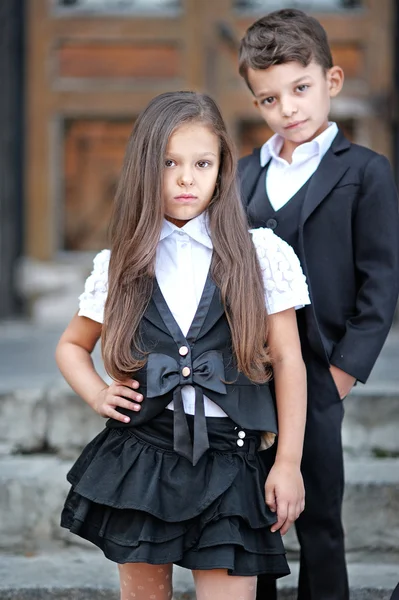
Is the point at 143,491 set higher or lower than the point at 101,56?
lower

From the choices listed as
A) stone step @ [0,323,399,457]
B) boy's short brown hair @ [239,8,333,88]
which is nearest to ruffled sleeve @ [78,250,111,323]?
boy's short brown hair @ [239,8,333,88]

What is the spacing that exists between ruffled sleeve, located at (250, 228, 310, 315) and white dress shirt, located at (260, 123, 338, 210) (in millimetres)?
240

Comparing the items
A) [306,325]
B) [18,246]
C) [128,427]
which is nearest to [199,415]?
[128,427]

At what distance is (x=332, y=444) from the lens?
227 cm

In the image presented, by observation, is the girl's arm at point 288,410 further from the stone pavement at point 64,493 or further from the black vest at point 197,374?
the stone pavement at point 64,493

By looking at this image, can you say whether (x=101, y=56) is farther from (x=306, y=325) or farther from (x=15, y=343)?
(x=306, y=325)

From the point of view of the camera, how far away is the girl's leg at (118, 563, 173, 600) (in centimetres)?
205

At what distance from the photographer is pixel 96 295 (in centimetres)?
214

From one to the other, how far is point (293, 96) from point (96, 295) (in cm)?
68

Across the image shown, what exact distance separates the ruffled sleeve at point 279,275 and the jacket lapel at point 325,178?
0.56 ft

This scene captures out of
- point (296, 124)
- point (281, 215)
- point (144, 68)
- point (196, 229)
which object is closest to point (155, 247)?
point (196, 229)

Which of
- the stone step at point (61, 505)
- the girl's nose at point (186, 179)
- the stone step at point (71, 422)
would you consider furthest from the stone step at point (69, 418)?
the girl's nose at point (186, 179)

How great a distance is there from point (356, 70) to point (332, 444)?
3.37m

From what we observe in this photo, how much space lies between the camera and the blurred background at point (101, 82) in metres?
5.12
